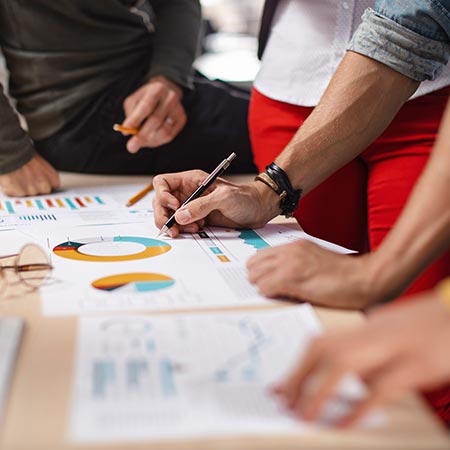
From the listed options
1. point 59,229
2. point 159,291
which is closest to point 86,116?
point 59,229

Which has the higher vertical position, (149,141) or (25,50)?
(25,50)

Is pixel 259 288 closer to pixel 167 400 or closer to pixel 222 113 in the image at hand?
pixel 167 400

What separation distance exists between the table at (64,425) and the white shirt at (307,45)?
2.49 feet

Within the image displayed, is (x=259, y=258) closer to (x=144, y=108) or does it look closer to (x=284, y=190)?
(x=284, y=190)

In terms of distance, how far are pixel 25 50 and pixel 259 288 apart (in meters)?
0.99

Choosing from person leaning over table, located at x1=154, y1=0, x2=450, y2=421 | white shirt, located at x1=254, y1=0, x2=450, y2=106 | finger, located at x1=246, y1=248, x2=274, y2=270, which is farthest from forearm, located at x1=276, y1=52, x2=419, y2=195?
finger, located at x1=246, y1=248, x2=274, y2=270

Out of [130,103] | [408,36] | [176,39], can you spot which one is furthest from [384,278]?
[176,39]

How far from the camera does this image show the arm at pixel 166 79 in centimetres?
147

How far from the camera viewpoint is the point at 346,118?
1.07 metres

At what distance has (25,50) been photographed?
148 cm

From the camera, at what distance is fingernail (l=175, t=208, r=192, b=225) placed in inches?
37.4

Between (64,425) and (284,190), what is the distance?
24.4 inches

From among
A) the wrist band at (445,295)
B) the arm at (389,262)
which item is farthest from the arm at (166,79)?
the wrist band at (445,295)

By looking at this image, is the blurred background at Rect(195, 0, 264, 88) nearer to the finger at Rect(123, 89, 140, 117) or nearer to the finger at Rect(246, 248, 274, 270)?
the finger at Rect(123, 89, 140, 117)
